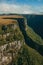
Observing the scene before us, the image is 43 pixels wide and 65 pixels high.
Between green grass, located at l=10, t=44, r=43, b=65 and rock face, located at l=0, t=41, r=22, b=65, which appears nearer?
rock face, located at l=0, t=41, r=22, b=65

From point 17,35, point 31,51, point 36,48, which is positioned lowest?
point 36,48

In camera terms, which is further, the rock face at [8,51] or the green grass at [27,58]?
the green grass at [27,58]

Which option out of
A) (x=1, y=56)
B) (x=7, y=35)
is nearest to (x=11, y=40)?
(x=7, y=35)

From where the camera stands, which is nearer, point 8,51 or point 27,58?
point 8,51

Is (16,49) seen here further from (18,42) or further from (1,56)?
(1,56)

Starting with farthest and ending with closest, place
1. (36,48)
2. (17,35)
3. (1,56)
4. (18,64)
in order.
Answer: (36,48) → (17,35) → (18,64) → (1,56)

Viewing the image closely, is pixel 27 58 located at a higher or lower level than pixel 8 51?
lower

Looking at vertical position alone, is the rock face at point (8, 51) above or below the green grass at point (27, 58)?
above

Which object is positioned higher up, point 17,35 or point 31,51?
point 17,35
